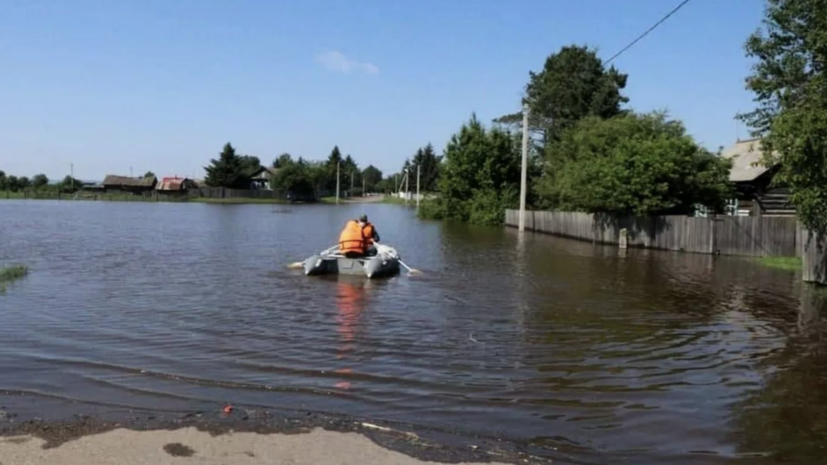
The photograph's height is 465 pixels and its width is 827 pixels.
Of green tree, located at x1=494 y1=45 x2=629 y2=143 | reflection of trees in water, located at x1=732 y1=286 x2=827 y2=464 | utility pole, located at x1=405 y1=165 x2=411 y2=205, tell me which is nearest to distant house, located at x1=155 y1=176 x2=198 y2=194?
utility pole, located at x1=405 y1=165 x2=411 y2=205

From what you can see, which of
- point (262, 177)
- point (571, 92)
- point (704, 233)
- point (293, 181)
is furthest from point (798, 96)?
point (262, 177)

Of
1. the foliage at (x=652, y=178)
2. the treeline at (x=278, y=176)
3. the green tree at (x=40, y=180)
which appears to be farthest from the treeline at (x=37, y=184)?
the foliage at (x=652, y=178)

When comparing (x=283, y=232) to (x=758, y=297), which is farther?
(x=283, y=232)

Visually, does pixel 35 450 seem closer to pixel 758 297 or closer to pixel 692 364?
pixel 692 364

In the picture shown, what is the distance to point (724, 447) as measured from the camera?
7.28 m

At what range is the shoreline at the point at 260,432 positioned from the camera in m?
6.60

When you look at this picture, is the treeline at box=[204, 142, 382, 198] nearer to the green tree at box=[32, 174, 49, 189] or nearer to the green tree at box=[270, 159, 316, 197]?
the green tree at box=[270, 159, 316, 197]

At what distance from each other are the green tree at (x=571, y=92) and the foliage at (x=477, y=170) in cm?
448

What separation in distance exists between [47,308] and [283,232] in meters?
32.6

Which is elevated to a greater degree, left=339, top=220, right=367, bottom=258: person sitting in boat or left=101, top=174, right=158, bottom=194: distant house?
left=101, top=174, right=158, bottom=194: distant house

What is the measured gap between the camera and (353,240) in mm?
22641

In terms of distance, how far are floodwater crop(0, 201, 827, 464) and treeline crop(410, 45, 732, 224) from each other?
41.2 ft

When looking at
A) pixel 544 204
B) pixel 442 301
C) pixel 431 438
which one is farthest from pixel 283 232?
pixel 431 438

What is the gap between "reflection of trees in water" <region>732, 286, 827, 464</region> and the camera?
23.8 ft
